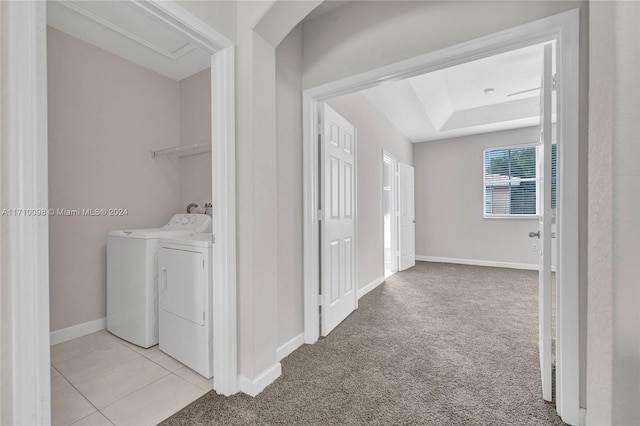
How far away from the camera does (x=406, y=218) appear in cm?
529

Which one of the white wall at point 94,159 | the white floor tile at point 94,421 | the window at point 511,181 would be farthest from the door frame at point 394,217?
the white floor tile at point 94,421

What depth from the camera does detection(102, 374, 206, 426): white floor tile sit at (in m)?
1.46

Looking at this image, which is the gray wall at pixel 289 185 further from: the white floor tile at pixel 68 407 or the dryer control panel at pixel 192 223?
the white floor tile at pixel 68 407

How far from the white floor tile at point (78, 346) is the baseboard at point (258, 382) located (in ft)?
4.78

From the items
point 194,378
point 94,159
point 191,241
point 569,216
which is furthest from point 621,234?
point 94,159

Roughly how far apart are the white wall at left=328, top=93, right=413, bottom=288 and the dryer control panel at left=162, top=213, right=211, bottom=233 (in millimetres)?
1803

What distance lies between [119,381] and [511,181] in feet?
21.0

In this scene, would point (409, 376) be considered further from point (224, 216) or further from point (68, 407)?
point (68, 407)

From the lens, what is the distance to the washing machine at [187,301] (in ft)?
5.74

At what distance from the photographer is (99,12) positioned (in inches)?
84.0

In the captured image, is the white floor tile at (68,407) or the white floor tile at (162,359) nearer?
the white floor tile at (68,407)

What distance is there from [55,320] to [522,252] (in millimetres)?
6705

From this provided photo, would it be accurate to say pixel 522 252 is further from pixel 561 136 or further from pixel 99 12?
pixel 99 12

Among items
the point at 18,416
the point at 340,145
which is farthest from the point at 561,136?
the point at 18,416
